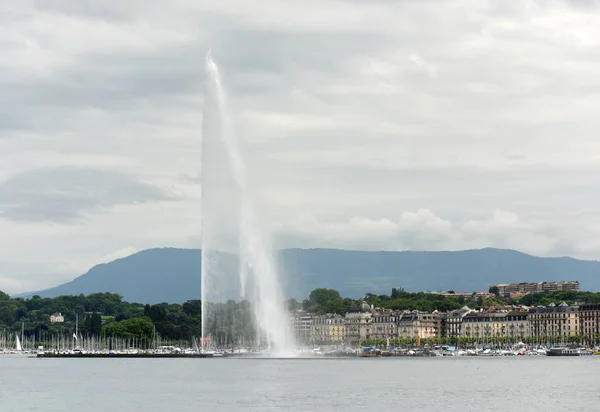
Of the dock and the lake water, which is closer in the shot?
the lake water

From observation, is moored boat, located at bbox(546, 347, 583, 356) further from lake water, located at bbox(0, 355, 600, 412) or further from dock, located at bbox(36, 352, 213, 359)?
lake water, located at bbox(0, 355, 600, 412)

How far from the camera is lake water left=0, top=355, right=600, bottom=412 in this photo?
63375 mm

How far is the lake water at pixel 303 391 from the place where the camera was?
208ft

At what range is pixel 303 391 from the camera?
7394 centimetres

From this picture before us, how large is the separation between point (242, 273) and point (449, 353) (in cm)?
9758

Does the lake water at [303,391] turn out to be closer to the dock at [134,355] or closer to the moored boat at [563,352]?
the dock at [134,355]

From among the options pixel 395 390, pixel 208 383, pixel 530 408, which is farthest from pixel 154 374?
pixel 530 408

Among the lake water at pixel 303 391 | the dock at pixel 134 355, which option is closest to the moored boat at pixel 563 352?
the dock at pixel 134 355

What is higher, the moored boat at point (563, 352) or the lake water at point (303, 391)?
the lake water at point (303, 391)

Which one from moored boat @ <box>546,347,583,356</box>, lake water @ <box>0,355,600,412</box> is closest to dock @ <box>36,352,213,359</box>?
moored boat @ <box>546,347,583,356</box>

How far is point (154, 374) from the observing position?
105 m

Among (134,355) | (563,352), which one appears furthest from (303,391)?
(563,352)

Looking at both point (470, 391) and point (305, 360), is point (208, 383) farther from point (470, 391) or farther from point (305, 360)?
point (305, 360)

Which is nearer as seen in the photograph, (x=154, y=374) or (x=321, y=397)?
(x=321, y=397)
